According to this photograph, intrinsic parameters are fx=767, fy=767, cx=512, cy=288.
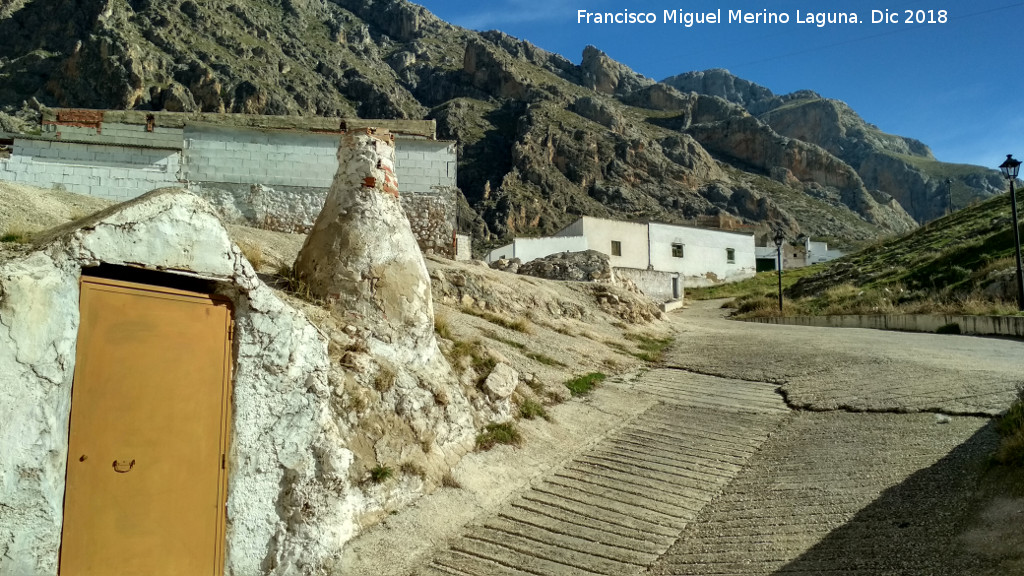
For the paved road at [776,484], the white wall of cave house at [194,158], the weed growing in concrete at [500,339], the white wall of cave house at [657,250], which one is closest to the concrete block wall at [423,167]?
the white wall of cave house at [194,158]

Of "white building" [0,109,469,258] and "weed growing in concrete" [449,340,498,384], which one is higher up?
"white building" [0,109,469,258]

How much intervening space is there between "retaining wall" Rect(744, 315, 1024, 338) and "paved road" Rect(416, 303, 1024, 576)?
5456 millimetres

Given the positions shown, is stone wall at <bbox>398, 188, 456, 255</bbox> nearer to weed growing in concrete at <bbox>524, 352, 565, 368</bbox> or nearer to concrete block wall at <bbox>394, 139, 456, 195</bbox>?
concrete block wall at <bbox>394, 139, 456, 195</bbox>

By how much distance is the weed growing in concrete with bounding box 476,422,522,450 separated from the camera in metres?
9.10

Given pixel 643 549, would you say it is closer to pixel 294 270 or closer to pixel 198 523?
pixel 198 523

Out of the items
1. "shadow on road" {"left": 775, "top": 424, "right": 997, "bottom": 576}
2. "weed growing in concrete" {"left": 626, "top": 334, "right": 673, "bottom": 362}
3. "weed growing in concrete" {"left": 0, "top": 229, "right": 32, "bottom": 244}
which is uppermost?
"weed growing in concrete" {"left": 0, "top": 229, "right": 32, "bottom": 244}

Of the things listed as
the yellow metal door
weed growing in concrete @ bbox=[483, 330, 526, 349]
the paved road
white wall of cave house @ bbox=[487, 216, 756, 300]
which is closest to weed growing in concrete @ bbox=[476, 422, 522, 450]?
the paved road

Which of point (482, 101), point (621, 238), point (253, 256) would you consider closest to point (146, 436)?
point (253, 256)

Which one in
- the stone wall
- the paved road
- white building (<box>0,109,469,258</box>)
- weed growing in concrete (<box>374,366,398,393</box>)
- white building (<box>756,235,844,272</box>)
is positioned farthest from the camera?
white building (<box>756,235,844,272</box>)

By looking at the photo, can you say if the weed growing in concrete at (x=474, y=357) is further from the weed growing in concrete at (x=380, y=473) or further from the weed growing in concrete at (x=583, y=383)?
the weed growing in concrete at (x=380, y=473)

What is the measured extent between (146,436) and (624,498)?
16.8 ft

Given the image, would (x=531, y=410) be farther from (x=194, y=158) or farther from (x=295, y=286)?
(x=194, y=158)

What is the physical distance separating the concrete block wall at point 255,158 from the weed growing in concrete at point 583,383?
8.61 m

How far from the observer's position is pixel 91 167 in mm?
17312
